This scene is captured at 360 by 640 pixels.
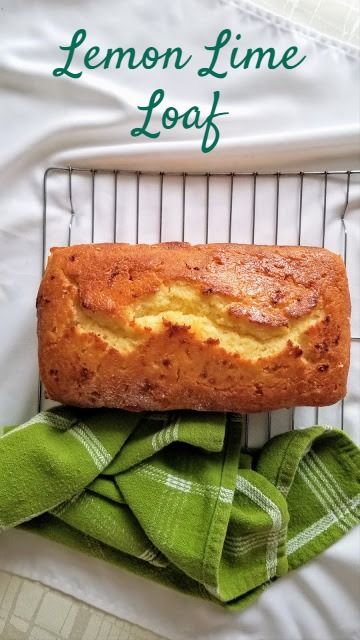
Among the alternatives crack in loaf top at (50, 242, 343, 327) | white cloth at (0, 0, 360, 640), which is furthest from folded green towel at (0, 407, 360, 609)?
crack in loaf top at (50, 242, 343, 327)

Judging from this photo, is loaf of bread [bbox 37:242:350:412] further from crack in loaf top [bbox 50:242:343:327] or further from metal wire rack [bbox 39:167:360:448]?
metal wire rack [bbox 39:167:360:448]

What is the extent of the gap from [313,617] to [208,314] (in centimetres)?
78

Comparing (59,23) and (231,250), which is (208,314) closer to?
(231,250)

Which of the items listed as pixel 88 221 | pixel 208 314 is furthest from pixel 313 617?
pixel 88 221

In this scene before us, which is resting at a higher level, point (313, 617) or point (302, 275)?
point (302, 275)

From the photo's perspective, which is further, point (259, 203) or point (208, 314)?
point (259, 203)

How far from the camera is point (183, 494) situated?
1.18 m

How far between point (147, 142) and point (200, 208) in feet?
0.66

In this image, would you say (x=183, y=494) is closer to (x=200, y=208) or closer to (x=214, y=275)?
(x=214, y=275)

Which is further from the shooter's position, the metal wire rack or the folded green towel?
the metal wire rack

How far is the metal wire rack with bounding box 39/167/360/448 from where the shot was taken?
1.35 meters

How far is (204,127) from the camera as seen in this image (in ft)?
4.38

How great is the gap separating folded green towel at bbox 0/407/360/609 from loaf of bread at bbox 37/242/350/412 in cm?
10

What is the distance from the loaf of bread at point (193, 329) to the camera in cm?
109
